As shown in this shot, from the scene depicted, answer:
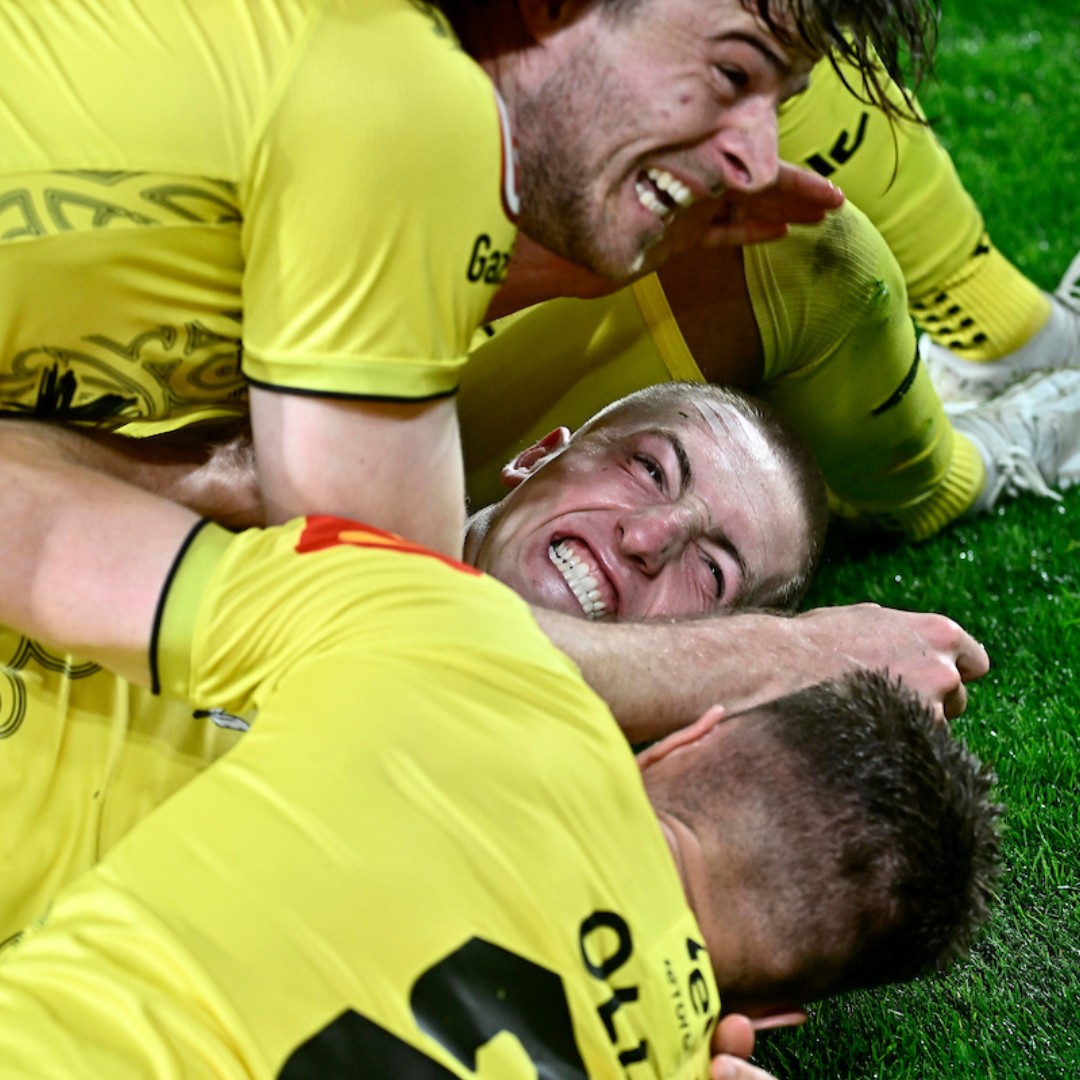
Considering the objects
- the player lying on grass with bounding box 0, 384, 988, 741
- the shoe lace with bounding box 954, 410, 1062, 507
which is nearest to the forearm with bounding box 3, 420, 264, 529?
the player lying on grass with bounding box 0, 384, 988, 741

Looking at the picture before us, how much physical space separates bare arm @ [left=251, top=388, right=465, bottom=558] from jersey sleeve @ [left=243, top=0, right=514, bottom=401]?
24mm

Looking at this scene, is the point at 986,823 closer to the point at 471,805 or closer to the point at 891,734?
the point at 891,734

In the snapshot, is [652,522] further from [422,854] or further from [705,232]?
[422,854]

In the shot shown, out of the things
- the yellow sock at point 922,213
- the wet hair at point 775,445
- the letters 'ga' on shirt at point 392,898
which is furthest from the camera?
the yellow sock at point 922,213

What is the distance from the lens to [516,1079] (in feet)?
4.03

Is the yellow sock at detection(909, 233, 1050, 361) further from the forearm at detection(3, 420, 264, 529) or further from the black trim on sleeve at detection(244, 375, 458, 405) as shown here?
the black trim on sleeve at detection(244, 375, 458, 405)

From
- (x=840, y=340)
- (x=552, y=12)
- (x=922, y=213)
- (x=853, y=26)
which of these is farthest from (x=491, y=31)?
(x=922, y=213)

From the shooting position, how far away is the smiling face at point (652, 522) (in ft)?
7.54

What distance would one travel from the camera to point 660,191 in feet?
6.28

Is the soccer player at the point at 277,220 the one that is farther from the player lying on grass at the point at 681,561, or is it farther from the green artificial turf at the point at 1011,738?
the green artificial turf at the point at 1011,738

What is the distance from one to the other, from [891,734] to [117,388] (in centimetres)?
96

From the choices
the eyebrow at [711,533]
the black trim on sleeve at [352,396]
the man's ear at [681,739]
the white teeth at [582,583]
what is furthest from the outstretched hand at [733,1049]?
the eyebrow at [711,533]

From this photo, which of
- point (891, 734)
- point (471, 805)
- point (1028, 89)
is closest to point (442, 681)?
point (471, 805)

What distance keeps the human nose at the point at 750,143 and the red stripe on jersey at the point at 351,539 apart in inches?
27.7
